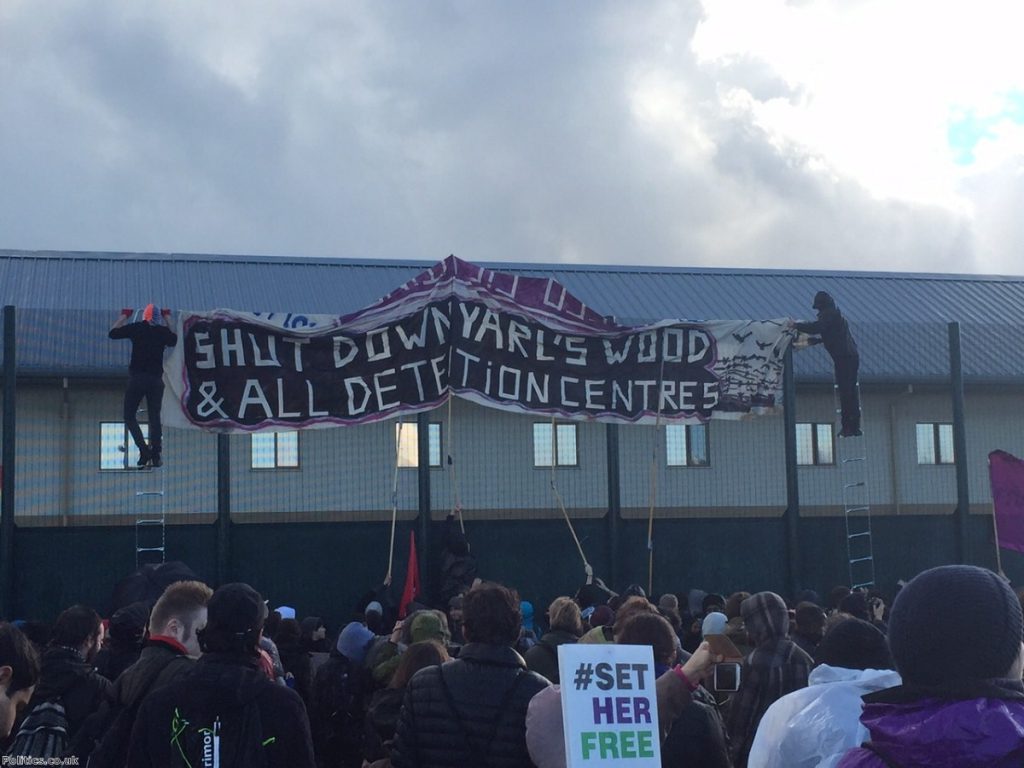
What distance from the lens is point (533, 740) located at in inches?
194

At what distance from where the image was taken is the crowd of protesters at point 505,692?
2.79m

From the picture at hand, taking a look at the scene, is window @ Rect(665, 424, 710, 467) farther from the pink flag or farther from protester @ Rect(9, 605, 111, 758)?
protester @ Rect(9, 605, 111, 758)

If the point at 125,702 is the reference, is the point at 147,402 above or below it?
above

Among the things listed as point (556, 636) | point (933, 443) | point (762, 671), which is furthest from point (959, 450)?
point (762, 671)

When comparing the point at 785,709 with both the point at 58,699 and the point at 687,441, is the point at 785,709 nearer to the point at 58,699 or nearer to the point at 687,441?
the point at 58,699

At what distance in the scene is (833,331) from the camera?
16.6m

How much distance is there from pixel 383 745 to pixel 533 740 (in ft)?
6.87

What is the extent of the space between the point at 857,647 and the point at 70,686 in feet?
11.0

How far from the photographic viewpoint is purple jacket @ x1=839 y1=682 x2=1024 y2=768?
8.77 ft

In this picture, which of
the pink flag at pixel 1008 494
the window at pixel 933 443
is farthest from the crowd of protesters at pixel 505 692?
the window at pixel 933 443

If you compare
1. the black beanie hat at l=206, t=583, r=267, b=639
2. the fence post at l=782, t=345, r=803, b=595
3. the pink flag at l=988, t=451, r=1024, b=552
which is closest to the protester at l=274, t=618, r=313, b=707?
the black beanie hat at l=206, t=583, r=267, b=639

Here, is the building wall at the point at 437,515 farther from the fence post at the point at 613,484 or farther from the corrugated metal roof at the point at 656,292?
the corrugated metal roof at the point at 656,292

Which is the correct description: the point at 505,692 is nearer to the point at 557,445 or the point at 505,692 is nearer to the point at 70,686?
the point at 70,686

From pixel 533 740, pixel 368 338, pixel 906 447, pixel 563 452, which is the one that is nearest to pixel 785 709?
pixel 533 740
